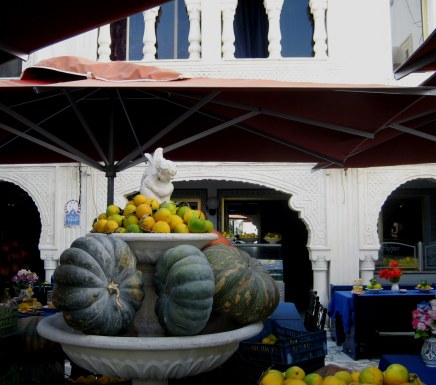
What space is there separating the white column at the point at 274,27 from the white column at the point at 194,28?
115cm

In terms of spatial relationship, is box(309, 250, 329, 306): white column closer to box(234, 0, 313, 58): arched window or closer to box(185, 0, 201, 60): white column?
box(234, 0, 313, 58): arched window

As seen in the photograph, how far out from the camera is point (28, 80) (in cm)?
305

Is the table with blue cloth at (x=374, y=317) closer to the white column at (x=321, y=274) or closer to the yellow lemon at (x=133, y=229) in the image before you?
the white column at (x=321, y=274)

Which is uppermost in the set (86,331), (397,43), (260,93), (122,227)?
(397,43)

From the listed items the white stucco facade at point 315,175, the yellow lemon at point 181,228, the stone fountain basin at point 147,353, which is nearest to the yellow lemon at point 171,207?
the yellow lemon at point 181,228

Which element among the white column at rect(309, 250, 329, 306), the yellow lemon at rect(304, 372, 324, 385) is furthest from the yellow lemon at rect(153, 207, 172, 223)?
the white column at rect(309, 250, 329, 306)

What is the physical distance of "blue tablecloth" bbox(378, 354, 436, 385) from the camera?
2703 millimetres

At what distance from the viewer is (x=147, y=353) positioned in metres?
1.93

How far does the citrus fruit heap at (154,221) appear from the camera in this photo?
2.37 metres

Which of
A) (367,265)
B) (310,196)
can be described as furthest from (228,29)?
(367,265)

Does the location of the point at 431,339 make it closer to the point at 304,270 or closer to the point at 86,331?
the point at 86,331

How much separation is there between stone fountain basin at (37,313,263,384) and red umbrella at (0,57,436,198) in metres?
1.46

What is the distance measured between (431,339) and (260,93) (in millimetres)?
1848

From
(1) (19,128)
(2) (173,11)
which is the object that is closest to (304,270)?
(2) (173,11)
